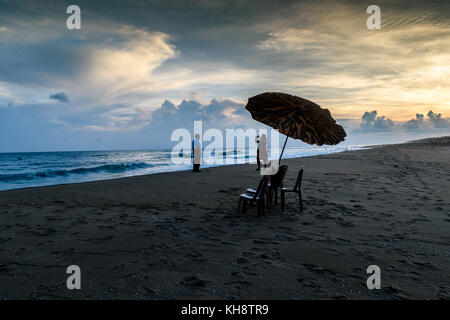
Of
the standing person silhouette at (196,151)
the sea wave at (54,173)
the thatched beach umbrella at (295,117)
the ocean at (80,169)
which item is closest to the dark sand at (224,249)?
the thatched beach umbrella at (295,117)

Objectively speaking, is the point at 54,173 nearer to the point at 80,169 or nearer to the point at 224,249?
the point at 80,169

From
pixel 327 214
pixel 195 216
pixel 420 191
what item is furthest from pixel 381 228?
pixel 420 191

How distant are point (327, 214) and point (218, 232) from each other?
2.70m

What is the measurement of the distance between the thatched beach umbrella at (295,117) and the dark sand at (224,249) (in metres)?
1.78

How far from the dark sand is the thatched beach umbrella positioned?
1.78 m

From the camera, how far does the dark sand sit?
2.84 meters

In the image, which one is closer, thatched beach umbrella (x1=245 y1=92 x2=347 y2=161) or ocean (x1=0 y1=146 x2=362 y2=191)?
thatched beach umbrella (x1=245 y1=92 x2=347 y2=161)

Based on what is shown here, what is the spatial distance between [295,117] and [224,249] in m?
2.79

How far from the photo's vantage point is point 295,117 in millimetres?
4859

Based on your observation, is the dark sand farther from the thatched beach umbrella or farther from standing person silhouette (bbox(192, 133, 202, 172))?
standing person silhouette (bbox(192, 133, 202, 172))

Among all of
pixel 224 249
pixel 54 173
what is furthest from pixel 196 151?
pixel 224 249

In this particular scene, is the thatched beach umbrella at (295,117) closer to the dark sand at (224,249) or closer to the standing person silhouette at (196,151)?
the dark sand at (224,249)

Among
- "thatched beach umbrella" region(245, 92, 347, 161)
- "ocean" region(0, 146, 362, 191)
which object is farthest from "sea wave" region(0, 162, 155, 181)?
"thatched beach umbrella" region(245, 92, 347, 161)

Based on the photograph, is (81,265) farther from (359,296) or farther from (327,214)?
(327,214)
